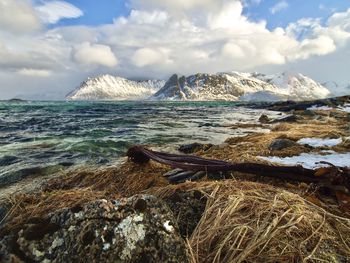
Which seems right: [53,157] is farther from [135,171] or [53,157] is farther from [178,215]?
[178,215]

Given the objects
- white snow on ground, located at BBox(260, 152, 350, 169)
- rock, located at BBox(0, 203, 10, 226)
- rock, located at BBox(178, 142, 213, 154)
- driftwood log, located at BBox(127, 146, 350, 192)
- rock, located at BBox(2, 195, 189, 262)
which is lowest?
rock, located at BBox(178, 142, 213, 154)

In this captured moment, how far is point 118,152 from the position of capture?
1142 cm

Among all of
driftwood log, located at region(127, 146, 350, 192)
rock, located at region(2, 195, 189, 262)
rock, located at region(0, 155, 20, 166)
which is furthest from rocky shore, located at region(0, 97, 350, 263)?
rock, located at region(0, 155, 20, 166)

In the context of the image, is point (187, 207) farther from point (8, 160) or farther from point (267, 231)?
point (8, 160)

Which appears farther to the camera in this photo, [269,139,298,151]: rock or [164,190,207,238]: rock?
[269,139,298,151]: rock

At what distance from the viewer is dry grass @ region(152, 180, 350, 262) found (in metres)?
2.47

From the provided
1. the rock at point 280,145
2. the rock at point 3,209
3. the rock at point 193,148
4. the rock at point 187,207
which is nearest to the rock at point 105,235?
the rock at point 187,207

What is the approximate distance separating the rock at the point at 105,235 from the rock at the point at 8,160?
27.3 ft

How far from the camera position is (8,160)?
33.8 feet

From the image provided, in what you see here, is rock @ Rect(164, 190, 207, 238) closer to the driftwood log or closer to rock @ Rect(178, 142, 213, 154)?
the driftwood log

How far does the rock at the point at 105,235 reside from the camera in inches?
A: 86.8

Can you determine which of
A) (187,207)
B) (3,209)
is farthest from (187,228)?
(3,209)

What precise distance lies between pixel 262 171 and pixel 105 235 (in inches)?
99.2

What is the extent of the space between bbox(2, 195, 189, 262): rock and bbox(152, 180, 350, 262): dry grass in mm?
302
